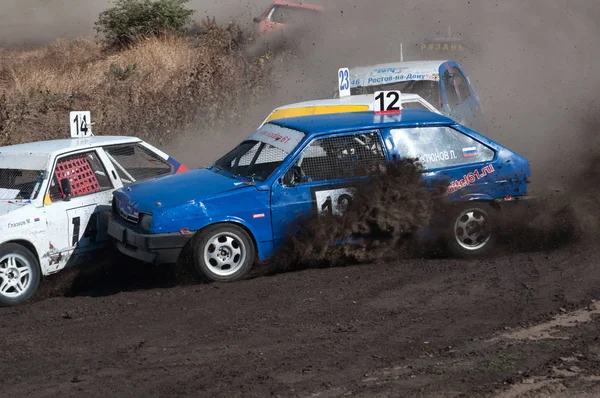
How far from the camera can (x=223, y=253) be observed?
26.7ft

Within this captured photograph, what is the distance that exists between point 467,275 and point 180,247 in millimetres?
2741

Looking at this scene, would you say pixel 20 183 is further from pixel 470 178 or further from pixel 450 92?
pixel 450 92

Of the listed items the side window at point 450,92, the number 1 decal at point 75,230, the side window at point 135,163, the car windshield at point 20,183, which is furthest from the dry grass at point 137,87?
the number 1 decal at point 75,230

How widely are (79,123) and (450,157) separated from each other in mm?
4775

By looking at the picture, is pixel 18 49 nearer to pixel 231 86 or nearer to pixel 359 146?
pixel 231 86

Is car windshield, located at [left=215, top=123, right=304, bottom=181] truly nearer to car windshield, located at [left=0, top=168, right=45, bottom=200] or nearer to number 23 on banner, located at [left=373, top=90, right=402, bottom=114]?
number 23 on banner, located at [left=373, top=90, right=402, bottom=114]

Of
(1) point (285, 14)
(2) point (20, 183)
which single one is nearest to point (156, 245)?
(2) point (20, 183)

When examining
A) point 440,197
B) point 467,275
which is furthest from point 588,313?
point 440,197

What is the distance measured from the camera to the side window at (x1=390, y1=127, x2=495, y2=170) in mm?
8703

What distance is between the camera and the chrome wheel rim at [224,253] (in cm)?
807

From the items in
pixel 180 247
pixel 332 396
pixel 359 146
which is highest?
pixel 359 146

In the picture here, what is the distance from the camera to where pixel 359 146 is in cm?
863

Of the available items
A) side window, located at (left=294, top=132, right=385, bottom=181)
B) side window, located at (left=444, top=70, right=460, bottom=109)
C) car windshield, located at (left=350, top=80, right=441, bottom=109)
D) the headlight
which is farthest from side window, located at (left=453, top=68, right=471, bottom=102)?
the headlight

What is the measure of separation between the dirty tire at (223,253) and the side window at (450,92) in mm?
6473
